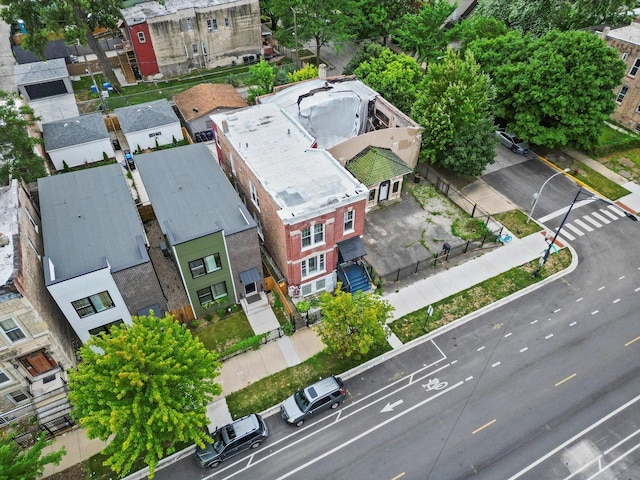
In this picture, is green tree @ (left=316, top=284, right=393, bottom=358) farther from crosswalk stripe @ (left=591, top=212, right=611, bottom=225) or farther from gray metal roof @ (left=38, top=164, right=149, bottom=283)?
crosswalk stripe @ (left=591, top=212, right=611, bottom=225)

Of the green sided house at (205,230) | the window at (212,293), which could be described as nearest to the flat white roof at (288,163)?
the green sided house at (205,230)

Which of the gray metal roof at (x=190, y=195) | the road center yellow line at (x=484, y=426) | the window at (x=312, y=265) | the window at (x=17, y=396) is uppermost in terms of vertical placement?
the gray metal roof at (x=190, y=195)

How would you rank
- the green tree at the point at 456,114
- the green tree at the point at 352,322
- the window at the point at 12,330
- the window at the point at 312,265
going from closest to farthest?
the window at the point at 12,330, the green tree at the point at 352,322, the window at the point at 312,265, the green tree at the point at 456,114

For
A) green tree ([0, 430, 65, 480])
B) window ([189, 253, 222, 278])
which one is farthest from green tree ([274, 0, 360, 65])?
green tree ([0, 430, 65, 480])

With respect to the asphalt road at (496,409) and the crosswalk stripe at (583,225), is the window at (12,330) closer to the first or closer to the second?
the asphalt road at (496,409)

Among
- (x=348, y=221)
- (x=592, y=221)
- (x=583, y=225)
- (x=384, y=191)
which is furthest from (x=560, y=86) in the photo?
(x=348, y=221)

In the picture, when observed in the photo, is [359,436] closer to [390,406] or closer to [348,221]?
[390,406]
